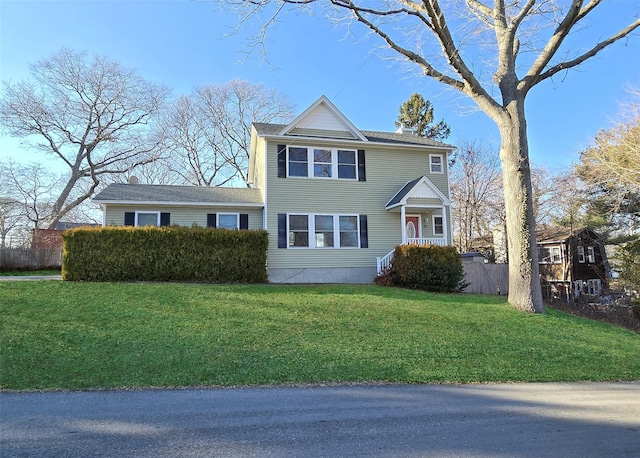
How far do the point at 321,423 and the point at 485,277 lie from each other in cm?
1434

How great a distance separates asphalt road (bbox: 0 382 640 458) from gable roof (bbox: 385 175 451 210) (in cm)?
1132

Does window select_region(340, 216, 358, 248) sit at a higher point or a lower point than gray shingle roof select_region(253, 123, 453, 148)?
lower

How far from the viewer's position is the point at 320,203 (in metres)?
16.2

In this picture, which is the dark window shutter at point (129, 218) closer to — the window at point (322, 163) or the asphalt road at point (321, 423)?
the window at point (322, 163)

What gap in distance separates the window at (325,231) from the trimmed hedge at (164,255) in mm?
2401

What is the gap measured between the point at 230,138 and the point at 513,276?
27.3 meters

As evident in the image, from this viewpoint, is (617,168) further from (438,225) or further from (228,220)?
(228,220)

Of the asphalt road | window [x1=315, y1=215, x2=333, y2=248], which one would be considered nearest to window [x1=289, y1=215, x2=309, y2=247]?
window [x1=315, y1=215, x2=333, y2=248]

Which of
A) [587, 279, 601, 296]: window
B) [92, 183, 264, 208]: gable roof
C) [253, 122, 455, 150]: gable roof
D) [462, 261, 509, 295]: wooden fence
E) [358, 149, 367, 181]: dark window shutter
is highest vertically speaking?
[253, 122, 455, 150]: gable roof

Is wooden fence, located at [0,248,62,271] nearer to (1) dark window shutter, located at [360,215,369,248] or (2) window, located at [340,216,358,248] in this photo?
(2) window, located at [340,216,358,248]

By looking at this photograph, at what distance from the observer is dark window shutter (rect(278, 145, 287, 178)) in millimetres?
15969

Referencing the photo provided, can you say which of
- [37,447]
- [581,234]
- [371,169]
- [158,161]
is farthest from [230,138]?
[37,447]

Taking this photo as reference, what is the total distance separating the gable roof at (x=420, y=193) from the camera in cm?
1590

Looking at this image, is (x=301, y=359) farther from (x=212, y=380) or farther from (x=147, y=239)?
(x=147, y=239)
